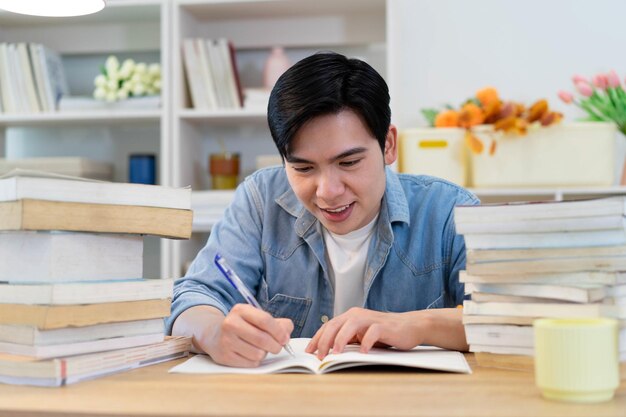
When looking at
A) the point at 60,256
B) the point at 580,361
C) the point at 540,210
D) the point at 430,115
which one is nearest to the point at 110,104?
the point at 430,115

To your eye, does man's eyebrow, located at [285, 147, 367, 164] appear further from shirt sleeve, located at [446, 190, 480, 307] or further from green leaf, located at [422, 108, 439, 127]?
green leaf, located at [422, 108, 439, 127]

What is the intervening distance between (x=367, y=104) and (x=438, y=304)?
17.3 inches

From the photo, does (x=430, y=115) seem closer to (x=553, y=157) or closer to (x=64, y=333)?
(x=553, y=157)

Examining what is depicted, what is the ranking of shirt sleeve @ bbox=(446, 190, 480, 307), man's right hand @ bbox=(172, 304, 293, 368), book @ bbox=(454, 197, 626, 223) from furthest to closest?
shirt sleeve @ bbox=(446, 190, 480, 307), man's right hand @ bbox=(172, 304, 293, 368), book @ bbox=(454, 197, 626, 223)

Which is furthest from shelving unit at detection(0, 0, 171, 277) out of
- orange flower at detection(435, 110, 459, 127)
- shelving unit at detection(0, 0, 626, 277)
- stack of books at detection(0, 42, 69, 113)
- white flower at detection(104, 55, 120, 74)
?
orange flower at detection(435, 110, 459, 127)

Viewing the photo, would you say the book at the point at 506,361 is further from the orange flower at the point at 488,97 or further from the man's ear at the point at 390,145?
the orange flower at the point at 488,97

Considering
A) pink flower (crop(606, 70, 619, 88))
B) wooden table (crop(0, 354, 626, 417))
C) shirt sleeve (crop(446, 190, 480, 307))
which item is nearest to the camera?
wooden table (crop(0, 354, 626, 417))

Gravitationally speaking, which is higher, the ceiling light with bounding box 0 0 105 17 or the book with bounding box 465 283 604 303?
the ceiling light with bounding box 0 0 105 17

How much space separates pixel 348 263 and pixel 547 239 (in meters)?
0.69

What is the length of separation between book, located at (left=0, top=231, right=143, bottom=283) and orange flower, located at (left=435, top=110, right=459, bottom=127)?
6.13 feet

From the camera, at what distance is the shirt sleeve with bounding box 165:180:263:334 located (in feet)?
4.88

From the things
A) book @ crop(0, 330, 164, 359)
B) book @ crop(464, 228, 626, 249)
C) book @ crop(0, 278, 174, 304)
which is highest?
book @ crop(464, 228, 626, 249)

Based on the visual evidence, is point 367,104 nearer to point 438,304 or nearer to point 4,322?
point 438,304

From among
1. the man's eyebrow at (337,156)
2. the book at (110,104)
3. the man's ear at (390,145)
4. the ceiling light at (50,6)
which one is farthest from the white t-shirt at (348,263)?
the book at (110,104)
